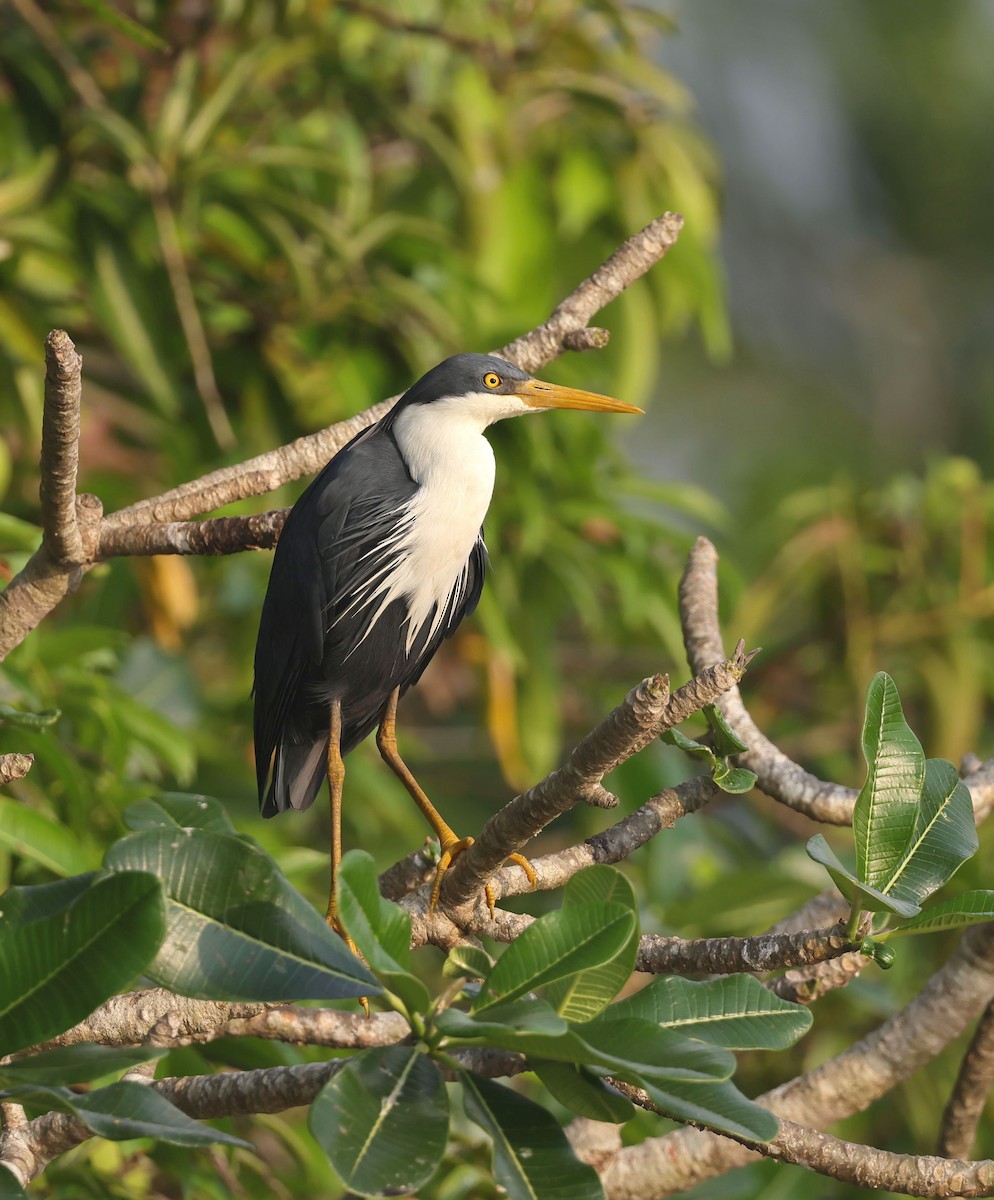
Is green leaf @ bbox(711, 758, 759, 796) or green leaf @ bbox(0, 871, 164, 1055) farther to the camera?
green leaf @ bbox(711, 758, 759, 796)

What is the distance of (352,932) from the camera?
1.36 m

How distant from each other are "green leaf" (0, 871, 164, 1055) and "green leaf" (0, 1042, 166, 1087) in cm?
2

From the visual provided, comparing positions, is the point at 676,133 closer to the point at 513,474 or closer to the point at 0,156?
the point at 513,474

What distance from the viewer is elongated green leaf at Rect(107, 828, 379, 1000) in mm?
1369

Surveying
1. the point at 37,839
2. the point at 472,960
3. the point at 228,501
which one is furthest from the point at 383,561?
the point at 472,960

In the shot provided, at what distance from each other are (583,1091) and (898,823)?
0.51 m

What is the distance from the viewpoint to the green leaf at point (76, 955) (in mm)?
1257

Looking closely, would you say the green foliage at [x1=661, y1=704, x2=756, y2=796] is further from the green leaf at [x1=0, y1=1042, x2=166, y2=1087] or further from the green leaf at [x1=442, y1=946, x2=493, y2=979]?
Result: the green leaf at [x1=0, y1=1042, x2=166, y2=1087]

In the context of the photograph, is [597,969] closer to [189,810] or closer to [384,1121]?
[384,1121]

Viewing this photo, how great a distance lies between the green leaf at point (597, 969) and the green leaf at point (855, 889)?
0.67ft

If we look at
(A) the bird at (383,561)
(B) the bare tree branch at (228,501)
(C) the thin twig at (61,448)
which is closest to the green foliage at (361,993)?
(C) the thin twig at (61,448)

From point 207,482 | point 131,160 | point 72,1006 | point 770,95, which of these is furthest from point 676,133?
point 770,95

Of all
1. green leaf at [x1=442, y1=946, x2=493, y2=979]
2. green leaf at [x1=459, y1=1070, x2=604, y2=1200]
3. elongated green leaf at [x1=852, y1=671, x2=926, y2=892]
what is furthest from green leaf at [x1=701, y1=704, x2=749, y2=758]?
green leaf at [x1=459, y1=1070, x2=604, y2=1200]

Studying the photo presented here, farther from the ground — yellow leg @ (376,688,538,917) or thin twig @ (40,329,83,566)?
thin twig @ (40,329,83,566)
